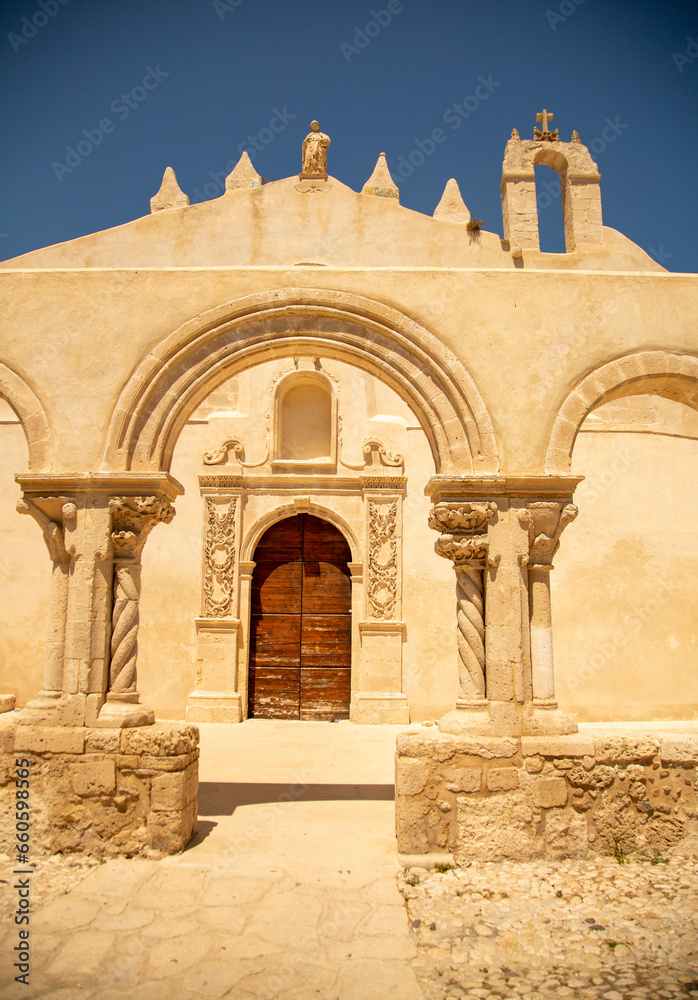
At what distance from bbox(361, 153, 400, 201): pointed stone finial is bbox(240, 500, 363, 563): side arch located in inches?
235

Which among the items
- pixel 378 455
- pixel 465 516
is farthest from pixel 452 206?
pixel 465 516

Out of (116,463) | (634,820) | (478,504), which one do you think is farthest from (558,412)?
(116,463)

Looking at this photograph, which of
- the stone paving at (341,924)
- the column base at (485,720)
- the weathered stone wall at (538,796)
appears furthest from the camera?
the column base at (485,720)

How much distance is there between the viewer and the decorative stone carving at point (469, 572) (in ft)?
14.6

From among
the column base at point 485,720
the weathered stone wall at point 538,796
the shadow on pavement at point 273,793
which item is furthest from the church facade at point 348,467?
the shadow on pavement at point 273,793

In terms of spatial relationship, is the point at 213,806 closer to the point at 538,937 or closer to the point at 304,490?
the point at 538,937

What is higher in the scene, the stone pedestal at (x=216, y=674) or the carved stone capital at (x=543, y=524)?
the carved stone capital at (x=543, y=524)

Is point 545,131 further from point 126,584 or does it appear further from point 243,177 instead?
point 126,584

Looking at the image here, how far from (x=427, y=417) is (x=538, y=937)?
3044mm

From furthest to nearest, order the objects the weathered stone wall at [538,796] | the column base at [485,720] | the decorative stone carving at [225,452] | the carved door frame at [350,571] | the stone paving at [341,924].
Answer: the decorative stone carving at [225,452], the carved door frame at [350,571], the column base at [485,720], the weathered stone wall at [538,796], the stone paving at [341,924]

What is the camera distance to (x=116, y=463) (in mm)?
4660

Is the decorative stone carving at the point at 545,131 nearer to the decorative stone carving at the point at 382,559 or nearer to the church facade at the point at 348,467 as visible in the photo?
the church facade at the point at 348,467

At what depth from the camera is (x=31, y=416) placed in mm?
4750

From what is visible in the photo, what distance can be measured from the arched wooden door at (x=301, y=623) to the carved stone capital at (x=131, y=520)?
16.3 feet
